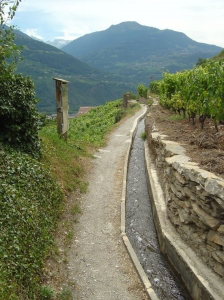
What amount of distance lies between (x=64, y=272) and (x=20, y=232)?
56.9 inches

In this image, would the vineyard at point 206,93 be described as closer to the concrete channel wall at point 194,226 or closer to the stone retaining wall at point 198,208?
the concrete channel wall at point 194,226

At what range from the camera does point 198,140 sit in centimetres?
1012

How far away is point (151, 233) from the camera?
926cm

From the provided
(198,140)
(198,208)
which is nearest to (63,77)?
(198,140)

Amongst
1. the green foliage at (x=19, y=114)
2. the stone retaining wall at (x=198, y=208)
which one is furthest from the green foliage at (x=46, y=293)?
the green foliage at (x=19, y=114)

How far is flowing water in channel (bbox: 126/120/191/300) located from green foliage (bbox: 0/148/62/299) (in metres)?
2.34

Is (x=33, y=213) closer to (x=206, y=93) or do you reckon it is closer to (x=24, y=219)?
→ (x=24, y=219)

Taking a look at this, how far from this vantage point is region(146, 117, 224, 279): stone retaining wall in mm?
6121

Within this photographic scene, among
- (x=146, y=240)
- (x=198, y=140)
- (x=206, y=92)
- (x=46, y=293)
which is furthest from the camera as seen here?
(x=206, y=92)

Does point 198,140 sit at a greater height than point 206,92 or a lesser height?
lesser

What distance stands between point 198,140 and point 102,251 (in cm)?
461

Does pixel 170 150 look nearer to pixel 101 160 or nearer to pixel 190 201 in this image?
pixel 190 201

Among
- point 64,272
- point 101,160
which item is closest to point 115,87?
point 101,160

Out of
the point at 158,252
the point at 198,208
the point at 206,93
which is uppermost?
the point at 206,93
